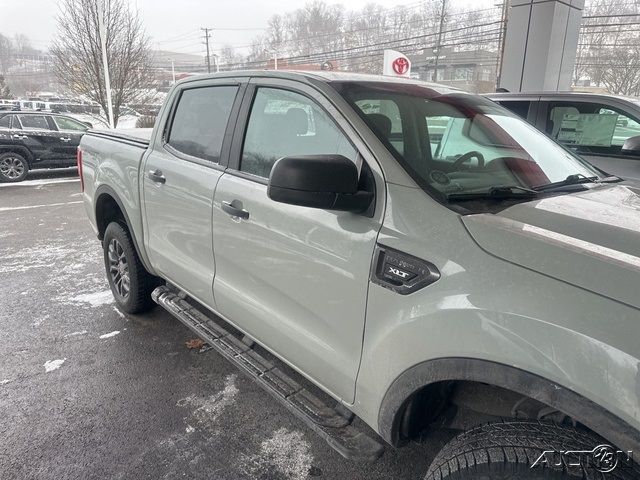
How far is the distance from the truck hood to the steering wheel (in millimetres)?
375

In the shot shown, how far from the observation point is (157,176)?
10.4ft

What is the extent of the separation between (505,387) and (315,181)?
2.93ft

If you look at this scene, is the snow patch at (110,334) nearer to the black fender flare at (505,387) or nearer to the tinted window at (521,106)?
the black fender flare at (505,387)

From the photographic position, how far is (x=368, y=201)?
5.99ft

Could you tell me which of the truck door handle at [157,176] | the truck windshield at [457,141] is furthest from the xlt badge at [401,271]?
the truck door handle at [157,176]

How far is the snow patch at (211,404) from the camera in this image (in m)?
2.76

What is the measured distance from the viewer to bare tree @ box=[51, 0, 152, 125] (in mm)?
15766

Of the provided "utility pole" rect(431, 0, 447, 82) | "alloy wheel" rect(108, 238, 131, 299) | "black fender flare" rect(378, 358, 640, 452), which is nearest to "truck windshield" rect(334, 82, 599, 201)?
"black fender flare" rect(378, 358, 640, 452)

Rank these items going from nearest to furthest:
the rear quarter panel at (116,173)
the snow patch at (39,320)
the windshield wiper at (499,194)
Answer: the windshield wiper at (499,194) < the rear quarter panel at (116,173) < the snow patch at (39,320)

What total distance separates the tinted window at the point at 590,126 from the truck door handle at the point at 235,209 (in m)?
4.03

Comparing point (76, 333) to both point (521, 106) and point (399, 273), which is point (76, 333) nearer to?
point (399, 273)

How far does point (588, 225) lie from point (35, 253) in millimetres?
6126

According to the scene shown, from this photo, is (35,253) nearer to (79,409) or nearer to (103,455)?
(79,409)

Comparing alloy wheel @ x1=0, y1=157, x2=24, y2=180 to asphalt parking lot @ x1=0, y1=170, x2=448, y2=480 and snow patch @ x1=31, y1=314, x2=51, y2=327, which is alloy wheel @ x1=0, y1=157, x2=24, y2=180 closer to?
asphalt parking lot @ x1=0, y1=170, x2=448, y2=480
